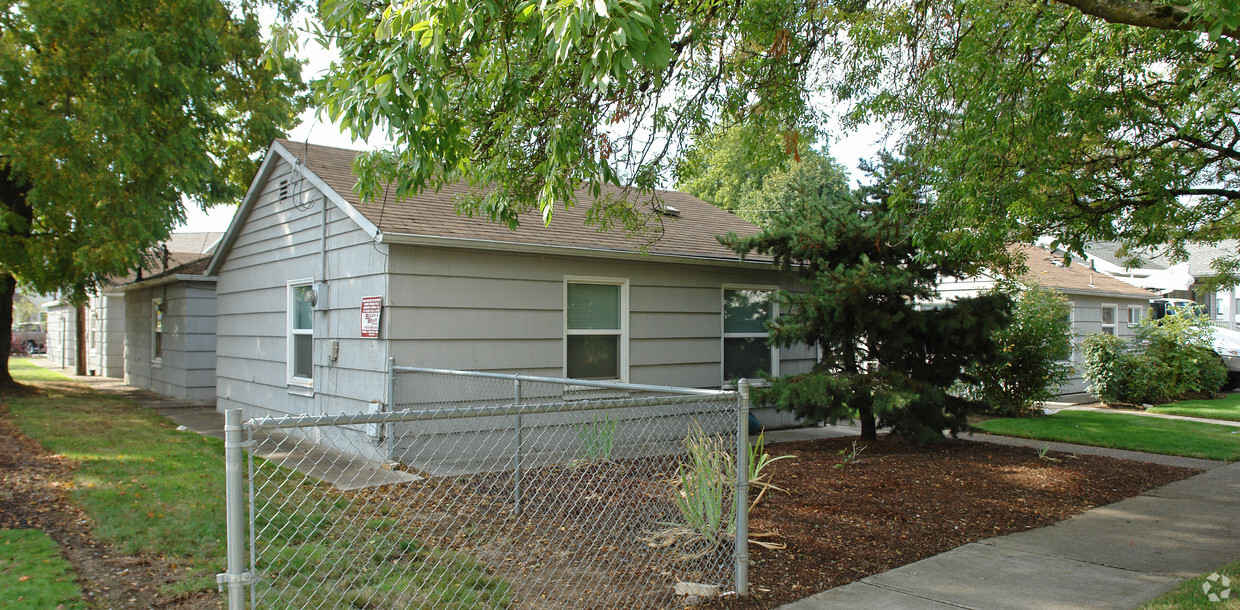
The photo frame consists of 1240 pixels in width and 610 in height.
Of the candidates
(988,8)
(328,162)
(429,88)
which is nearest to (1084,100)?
(988,8)

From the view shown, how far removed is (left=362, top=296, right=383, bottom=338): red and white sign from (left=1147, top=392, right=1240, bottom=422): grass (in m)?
14.5

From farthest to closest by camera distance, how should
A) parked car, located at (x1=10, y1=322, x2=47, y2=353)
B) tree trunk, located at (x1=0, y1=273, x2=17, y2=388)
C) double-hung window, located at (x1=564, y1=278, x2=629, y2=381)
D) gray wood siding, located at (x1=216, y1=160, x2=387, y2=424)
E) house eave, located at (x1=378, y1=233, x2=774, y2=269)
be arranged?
parked car, located at (x1=10, y1=322, x2=47, y2=353), tree trunk, located at (x1=0, y1=273, x2=17, y2=388), double-hung window, located at (x1=564, y1=278, x2=629, y2=381), gray wood siding, located at (x1=216, y1=160, x2=387, y2=424), house eave, located at (x1=378, y1=233, x2=774, y2=269)

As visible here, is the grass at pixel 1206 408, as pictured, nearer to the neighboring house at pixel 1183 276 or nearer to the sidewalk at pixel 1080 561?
the sidewalk at pixel 1080 561

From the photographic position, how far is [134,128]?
42.2ft

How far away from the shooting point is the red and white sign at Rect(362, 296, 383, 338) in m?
7.89

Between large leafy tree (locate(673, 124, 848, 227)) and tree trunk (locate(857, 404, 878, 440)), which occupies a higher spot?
large leafy tree (locate(673, 124, 848, 227))

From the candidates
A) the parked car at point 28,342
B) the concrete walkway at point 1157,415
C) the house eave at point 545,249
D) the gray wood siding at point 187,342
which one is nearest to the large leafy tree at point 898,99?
the house eave at point 545,249

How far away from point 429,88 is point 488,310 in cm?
406

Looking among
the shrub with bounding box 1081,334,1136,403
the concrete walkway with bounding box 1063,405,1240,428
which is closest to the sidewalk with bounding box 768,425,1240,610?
the concrete walkway with bounding box 1063,405,1240,428

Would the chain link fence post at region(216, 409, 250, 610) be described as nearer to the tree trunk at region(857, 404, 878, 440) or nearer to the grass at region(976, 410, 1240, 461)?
the tree trunk at region(857, 404, 878, 440)

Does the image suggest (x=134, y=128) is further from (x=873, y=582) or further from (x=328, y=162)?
(x=873, y=582)

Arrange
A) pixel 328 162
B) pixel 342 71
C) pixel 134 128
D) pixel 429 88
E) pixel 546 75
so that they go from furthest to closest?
pixel 134 128, pixel 328 162, pixel 546 75, pixel 342 71, pixel 429 88

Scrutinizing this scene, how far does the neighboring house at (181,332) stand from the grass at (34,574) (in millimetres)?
9590

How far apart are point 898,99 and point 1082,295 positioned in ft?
40.8
